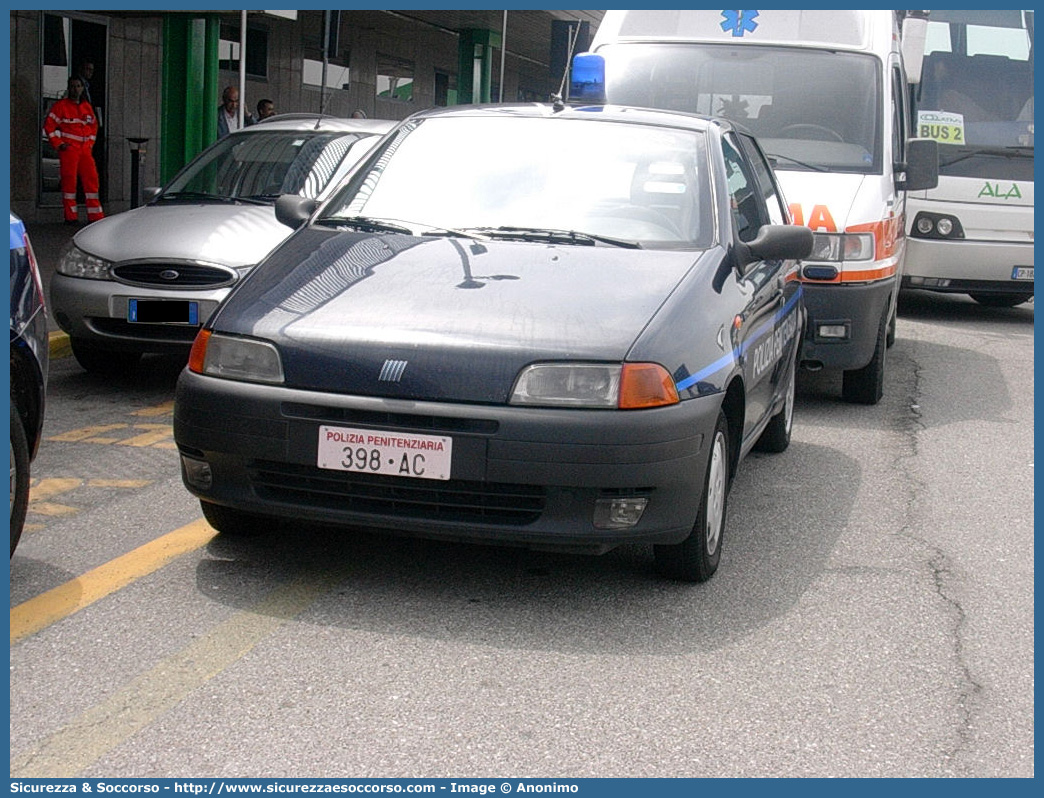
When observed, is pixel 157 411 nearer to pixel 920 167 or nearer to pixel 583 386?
pixel 583 386

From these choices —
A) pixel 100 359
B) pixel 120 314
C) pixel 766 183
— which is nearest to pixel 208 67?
pixel 100 359

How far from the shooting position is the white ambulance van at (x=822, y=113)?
8.27 meters

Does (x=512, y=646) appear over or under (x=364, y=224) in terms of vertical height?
under

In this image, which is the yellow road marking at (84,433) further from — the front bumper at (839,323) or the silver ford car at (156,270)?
the front bumper at (839,323)

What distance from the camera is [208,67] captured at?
1569 centimetres

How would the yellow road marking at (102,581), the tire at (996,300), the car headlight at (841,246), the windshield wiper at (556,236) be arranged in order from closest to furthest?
the yellow road marking at (102,581)
the windshield wiper at (556,236)
the car headlight at (841,246)
the tire at (996,300)

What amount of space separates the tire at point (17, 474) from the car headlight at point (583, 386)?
4.89 feet

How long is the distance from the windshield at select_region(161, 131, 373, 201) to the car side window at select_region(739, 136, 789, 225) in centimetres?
303

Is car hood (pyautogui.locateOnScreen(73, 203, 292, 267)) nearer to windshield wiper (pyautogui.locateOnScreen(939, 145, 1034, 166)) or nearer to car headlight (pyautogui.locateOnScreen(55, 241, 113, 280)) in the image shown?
car headlight (pyautogui.locateOnScreen(55, 241, 113, 280))

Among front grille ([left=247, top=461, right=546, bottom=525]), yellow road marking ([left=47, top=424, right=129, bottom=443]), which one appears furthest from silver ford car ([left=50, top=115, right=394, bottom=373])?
front grille ([left=247, top=461, right=546, bottom=525])

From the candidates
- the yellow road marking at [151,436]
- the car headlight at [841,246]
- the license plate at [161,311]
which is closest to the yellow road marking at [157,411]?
the yellow road marking at [151,436]

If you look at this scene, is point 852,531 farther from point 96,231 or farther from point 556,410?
point 96,231

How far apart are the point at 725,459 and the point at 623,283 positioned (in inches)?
28.8

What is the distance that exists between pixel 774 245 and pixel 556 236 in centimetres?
86
